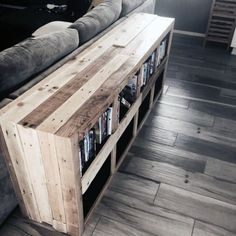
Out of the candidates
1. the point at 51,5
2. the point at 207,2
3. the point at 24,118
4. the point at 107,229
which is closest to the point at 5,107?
the point at 24,118

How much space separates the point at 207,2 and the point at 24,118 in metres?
3.67

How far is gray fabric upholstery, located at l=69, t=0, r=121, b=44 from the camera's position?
2.10 m

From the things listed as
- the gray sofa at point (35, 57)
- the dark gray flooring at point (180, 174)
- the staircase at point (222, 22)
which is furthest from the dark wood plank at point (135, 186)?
the staircase at point (222, 22)

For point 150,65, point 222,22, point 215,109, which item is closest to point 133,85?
point 150,65

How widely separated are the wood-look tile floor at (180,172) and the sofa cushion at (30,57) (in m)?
0.97

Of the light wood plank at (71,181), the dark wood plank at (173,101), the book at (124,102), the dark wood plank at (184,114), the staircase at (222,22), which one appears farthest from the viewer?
the staircase at (222,22)

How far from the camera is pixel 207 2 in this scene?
4.09 metres

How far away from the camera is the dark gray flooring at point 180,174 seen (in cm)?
180

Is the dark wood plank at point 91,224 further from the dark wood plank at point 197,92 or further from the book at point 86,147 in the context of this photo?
the dark wood plank at point 197,92

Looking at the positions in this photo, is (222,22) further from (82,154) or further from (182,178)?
(82,154)

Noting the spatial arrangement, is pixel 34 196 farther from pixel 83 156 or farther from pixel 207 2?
pixel 207 2

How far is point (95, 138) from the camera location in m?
1.66

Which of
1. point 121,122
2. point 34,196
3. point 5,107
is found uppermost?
point 5,107

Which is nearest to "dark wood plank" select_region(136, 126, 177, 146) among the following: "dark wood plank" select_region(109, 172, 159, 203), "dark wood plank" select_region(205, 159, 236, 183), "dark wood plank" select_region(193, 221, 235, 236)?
"dark wood plank" select_region(205, 159, 236, 183)
